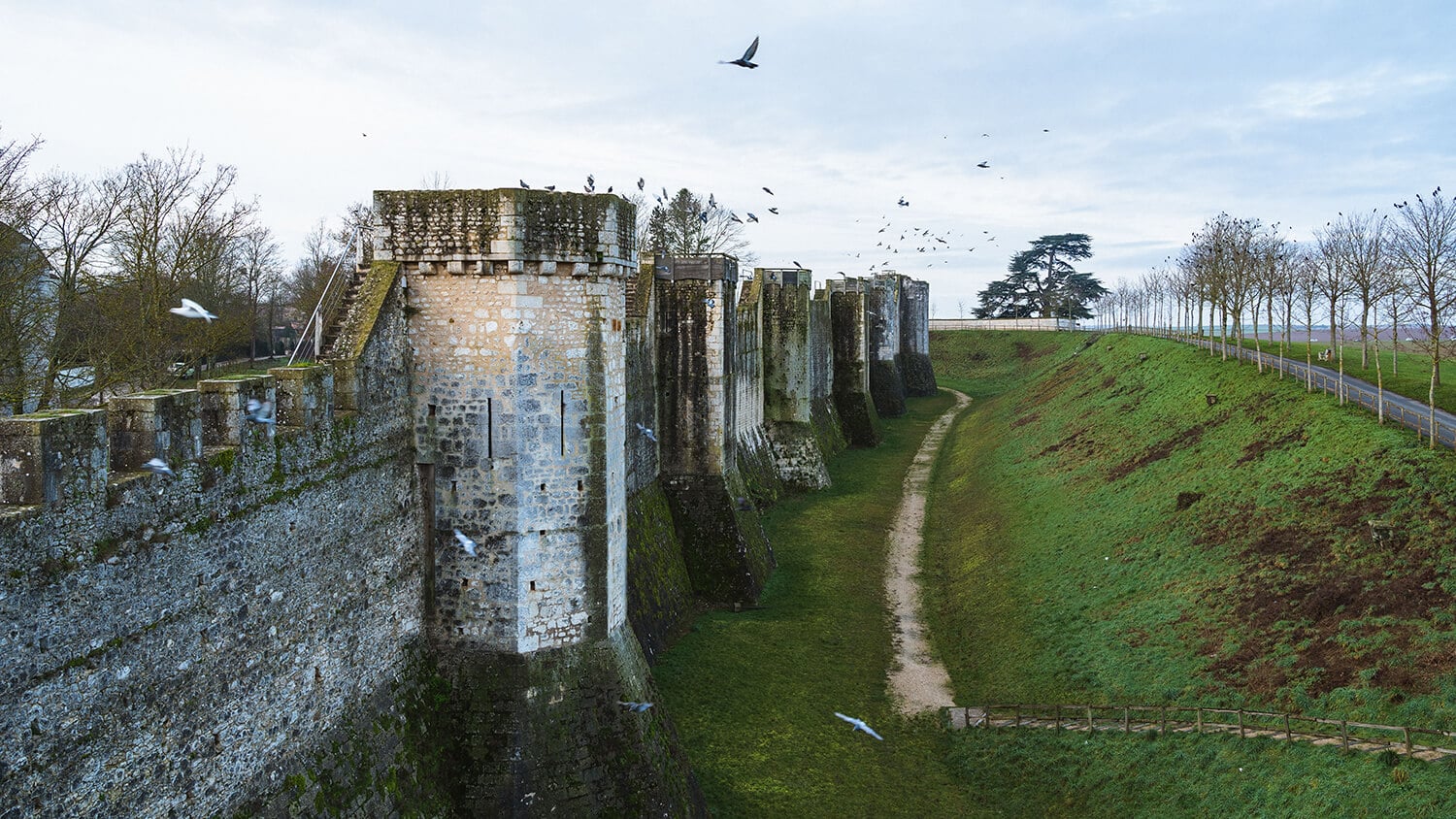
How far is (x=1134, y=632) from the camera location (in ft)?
77.3

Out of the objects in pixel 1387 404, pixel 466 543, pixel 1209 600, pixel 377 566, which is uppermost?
pixel 1387 404

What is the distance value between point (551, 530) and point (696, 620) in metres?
12.5

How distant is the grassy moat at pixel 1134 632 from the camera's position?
17422 mm

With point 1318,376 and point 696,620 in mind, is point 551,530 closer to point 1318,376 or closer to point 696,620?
point 696,620

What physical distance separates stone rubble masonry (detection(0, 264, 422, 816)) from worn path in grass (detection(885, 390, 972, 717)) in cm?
1245

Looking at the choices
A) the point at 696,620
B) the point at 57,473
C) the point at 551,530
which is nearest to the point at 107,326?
the point at 696,620

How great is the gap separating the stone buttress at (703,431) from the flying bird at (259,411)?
1740 centimetres

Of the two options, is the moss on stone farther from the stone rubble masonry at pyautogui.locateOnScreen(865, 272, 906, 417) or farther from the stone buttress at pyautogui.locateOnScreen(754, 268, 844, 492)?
the stone rubble masonry at pyautogui.locateOnScreen(865, 272, 906, 417)

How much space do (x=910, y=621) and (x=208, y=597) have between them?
20.6 m

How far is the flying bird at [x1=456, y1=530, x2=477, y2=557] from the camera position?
13734 millimetres

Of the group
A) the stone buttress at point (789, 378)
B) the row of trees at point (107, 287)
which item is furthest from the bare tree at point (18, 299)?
the stone buttress at point (789, 378)

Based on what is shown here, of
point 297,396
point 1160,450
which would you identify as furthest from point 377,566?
point 1160,450

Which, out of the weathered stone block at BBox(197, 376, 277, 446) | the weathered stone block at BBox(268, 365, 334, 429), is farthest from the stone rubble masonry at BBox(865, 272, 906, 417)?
the weathered stone block at BBox(197, 376, 277, 446)

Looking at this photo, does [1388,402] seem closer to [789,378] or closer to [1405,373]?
[1405,373]
